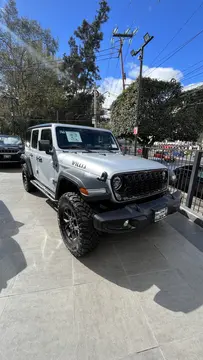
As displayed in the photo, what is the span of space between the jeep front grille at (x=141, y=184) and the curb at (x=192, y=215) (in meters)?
1.29

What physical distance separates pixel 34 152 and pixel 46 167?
0.94 m

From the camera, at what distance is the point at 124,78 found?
18.2m

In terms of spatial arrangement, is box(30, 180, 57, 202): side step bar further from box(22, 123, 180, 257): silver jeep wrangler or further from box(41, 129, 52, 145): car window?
box(41, 129, 52, 145): car window

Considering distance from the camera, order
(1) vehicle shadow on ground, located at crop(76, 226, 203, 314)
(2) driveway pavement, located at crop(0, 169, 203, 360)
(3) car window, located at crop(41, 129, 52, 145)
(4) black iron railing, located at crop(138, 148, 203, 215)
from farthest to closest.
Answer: (4) black iron railing, located at crop(138, 148, 203, 215)
(3) car window, located at crop(41, 129, 52, 145)
(1) vehicle shadow on ground, located at crop(76, 226, 203, 314)
(2) driveway pavement, located at crop(0, 169, 203, 360)

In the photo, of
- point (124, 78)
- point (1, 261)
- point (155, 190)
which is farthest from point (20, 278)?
point (124, 78)

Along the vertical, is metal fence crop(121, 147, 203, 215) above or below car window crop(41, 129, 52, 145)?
below

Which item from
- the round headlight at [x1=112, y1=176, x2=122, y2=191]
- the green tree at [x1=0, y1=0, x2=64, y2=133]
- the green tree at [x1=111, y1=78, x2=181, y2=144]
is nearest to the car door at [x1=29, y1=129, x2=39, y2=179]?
the round headlight at [x1=112, y1=176, x2=122, y2=191]

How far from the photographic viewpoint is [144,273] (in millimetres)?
2148

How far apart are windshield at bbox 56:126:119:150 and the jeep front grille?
1342 millimetres

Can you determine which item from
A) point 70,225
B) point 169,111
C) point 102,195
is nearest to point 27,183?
point 70,225

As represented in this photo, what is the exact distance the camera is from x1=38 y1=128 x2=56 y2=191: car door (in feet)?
10.5

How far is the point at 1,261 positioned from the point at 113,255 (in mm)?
1417

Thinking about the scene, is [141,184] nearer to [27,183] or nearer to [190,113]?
[27,183]

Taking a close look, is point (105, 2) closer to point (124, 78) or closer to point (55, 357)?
→ point (124, 78)
